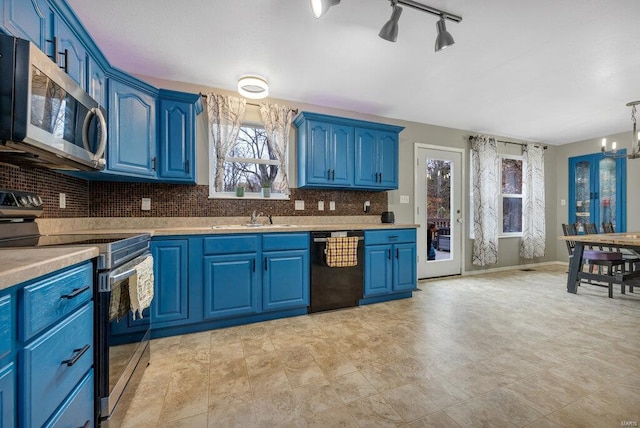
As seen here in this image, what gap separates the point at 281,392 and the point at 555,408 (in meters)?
1.49

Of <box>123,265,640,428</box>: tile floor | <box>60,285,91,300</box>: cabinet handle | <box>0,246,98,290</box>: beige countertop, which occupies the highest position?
<box>0,246,98,290</box>: beige countertop

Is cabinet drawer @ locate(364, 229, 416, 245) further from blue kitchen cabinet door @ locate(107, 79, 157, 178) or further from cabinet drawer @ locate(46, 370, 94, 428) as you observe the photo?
cabinet drawer @ locate(46, 370, 94, 428)

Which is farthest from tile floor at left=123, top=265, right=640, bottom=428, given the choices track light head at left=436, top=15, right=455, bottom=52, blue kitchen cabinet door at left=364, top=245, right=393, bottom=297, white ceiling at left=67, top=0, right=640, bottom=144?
white ceiling at left=67, top=0, right=640, bottom=144

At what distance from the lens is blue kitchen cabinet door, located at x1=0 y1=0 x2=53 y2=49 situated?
1.23 meters

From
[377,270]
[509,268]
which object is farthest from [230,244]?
[509,268]

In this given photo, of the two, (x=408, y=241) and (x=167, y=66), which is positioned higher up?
(x=167, y=66)

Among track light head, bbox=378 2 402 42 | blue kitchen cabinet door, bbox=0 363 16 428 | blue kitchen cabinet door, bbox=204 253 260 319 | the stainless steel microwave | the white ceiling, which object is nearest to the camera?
blue kitchen cabinet door, bbox=0 363 16 428

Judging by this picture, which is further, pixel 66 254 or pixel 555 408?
pixel 555 408

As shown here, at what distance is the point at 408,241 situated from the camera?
331 centimetres

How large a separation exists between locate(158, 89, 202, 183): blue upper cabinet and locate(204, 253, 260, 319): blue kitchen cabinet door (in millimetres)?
913

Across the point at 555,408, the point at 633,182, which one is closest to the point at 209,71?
the point at 555,408

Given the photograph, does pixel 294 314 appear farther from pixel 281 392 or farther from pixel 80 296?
pixel 80 296

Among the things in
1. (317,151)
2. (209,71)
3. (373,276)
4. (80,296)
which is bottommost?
(373,276)

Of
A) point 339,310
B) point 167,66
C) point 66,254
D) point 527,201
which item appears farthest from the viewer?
point 527,201
